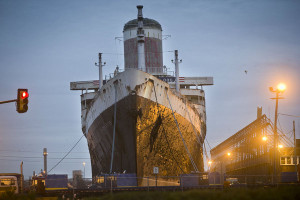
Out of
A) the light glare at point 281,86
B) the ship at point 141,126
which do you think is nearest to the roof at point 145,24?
the ship at point 141,126

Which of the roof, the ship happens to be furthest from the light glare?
the roof

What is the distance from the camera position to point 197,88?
46.6 meters

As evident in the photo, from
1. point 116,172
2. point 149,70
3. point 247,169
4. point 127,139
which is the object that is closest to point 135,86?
point 127,139

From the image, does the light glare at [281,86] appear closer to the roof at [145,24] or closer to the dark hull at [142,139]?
the dark hull at [142,139]

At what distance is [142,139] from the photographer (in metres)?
31.2

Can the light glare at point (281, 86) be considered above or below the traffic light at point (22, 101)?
above

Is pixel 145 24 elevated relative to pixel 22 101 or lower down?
elevated

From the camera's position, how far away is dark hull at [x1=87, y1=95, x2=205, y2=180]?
3088 centimetres

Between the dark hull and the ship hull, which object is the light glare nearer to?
the ship hull

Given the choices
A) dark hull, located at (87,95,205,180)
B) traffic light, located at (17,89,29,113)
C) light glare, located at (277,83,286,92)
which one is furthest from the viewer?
light glare, located at (277,83,286,92)

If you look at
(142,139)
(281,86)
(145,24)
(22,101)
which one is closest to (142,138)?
(142,139)

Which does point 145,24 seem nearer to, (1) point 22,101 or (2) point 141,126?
(2) point 141,126

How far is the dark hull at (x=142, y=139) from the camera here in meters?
30.9

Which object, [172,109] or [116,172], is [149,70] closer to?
[172,109]
